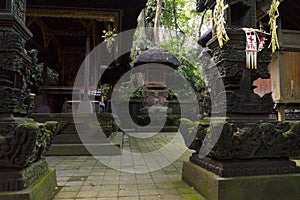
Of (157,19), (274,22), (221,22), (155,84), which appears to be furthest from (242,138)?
(157,19)

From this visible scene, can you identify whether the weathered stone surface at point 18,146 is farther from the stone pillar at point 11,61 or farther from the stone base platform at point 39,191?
the stone pillar at point 11,61

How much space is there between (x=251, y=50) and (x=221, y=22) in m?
0.51

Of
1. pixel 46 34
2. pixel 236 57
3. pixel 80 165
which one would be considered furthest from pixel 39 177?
pixel 46 34

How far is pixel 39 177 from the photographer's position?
104 inches

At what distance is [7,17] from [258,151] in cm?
306

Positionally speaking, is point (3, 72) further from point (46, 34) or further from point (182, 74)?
point (182, 74)

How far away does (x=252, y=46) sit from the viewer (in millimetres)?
2887

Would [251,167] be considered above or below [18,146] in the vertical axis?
below

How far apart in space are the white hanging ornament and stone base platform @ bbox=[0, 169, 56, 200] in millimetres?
2735

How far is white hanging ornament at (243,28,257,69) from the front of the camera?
9.37ft

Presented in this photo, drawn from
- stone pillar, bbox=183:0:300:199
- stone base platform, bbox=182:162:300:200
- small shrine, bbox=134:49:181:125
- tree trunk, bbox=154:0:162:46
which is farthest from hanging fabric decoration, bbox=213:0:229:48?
tree trunk, bbox=154:0:162:46

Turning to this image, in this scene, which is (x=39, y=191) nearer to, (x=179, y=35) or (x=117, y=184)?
(x=117, y=184)

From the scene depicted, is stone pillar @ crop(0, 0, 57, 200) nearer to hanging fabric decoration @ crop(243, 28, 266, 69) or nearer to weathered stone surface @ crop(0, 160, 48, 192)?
weathered stone surface @ crop(0, 160, 48, 192)

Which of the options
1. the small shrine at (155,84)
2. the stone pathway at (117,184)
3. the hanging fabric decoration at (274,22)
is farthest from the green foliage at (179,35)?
the hanging fabric decoration at (274,22)
